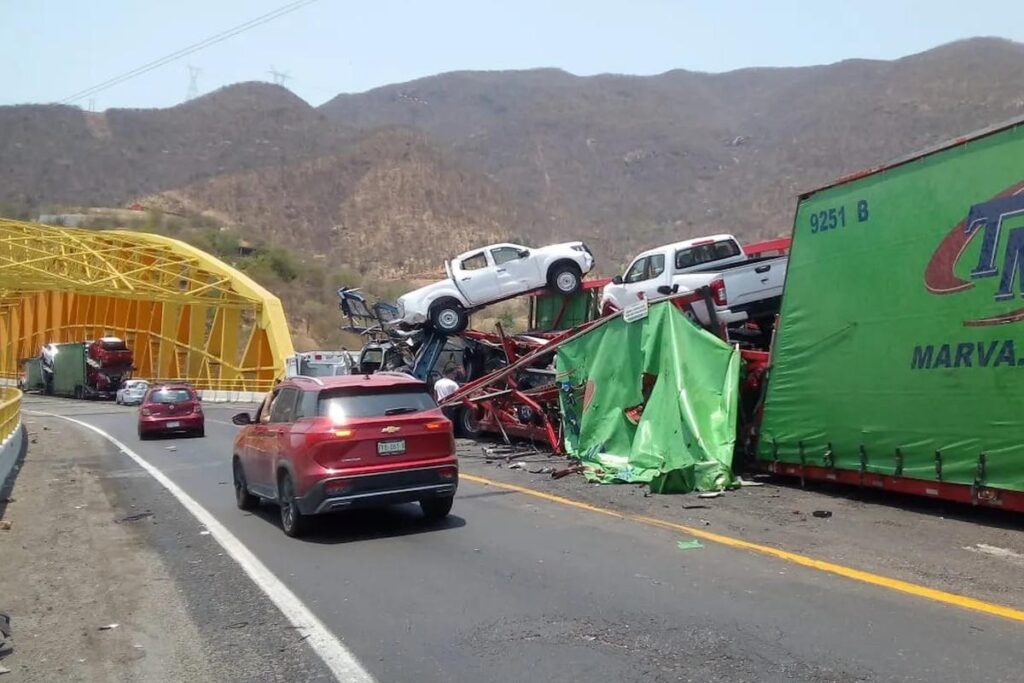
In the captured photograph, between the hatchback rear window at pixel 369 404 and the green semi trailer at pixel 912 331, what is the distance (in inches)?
184

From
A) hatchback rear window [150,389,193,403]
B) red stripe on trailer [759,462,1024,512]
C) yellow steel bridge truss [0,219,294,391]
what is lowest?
red stripe on trailer [759,462,1024,512]

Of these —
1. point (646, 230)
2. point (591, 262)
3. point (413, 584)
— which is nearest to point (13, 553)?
point (413, 584)

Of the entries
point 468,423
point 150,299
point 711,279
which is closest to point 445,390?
point 468,423

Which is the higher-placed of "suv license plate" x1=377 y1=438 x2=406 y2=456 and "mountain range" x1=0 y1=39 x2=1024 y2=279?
"mountain range" x1=0 y1=39 x2=1024 y2=279

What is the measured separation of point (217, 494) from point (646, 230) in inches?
3298

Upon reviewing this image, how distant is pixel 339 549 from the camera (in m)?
9.37

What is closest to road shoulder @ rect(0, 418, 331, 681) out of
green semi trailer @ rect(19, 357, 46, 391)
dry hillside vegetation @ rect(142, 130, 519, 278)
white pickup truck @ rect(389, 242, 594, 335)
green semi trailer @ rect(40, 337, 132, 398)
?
white pickup truck @ rect(389, 242, 594, 335)

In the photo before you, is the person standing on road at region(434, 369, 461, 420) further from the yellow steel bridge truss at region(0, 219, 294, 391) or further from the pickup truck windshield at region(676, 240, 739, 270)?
the yellow steel bridge truss at region(0, 219, 294, 391)

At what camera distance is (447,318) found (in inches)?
810

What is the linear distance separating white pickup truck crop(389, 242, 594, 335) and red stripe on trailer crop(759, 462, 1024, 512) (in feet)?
31.3

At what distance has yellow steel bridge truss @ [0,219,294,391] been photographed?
1928 inches

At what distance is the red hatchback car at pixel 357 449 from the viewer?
9578 millimetres

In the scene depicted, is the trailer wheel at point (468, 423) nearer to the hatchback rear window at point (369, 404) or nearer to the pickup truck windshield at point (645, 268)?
the pickup truck windshield at point (645, 268)

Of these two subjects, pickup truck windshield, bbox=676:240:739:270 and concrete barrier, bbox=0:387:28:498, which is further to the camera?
pickup truck windshield, bbox=676:240:739:270
